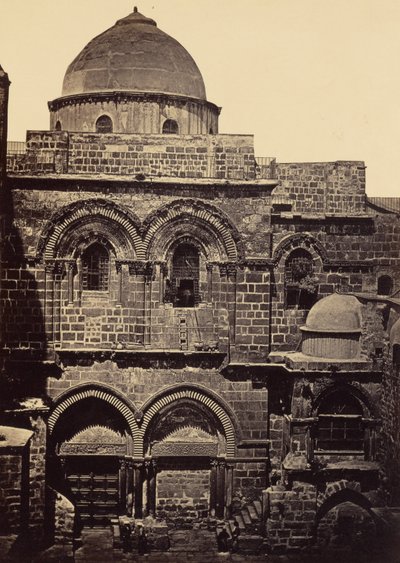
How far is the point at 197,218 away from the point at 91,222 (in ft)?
8.33

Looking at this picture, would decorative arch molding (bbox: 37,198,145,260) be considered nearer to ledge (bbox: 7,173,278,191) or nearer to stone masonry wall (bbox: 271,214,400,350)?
ledge (bbox: 7,173,278,191)

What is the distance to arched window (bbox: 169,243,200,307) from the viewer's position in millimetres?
18094

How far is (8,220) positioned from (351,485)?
10.1m

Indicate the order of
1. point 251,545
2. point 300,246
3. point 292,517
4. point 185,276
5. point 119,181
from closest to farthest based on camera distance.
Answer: point 292,517
point 251,545
point 119,181
point 185,276
point 300,246

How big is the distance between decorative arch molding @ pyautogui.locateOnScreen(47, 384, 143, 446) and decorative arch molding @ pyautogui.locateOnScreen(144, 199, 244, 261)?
137 inches

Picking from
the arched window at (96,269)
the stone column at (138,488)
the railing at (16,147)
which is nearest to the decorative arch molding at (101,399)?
the stone column at (138,488)

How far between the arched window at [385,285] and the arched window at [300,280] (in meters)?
1.91

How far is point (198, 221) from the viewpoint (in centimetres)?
1792

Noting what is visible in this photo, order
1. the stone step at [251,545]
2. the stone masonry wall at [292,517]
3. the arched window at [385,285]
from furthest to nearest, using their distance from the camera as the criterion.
Result: the arched window at [385,285] → the stone step at [251,545] → the stone masonry wall at [292,517]

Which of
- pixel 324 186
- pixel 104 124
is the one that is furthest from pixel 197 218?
pixel 104 124

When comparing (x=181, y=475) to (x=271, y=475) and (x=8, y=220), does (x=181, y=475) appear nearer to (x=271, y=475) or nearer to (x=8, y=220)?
(x=271, y=475)

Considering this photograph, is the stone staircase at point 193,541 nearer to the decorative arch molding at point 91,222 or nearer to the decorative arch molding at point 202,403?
the decorative arch molding at point 202,403

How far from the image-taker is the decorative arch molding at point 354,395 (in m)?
17.5

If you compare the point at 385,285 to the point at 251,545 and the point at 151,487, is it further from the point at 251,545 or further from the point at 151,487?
the point at 151,487
